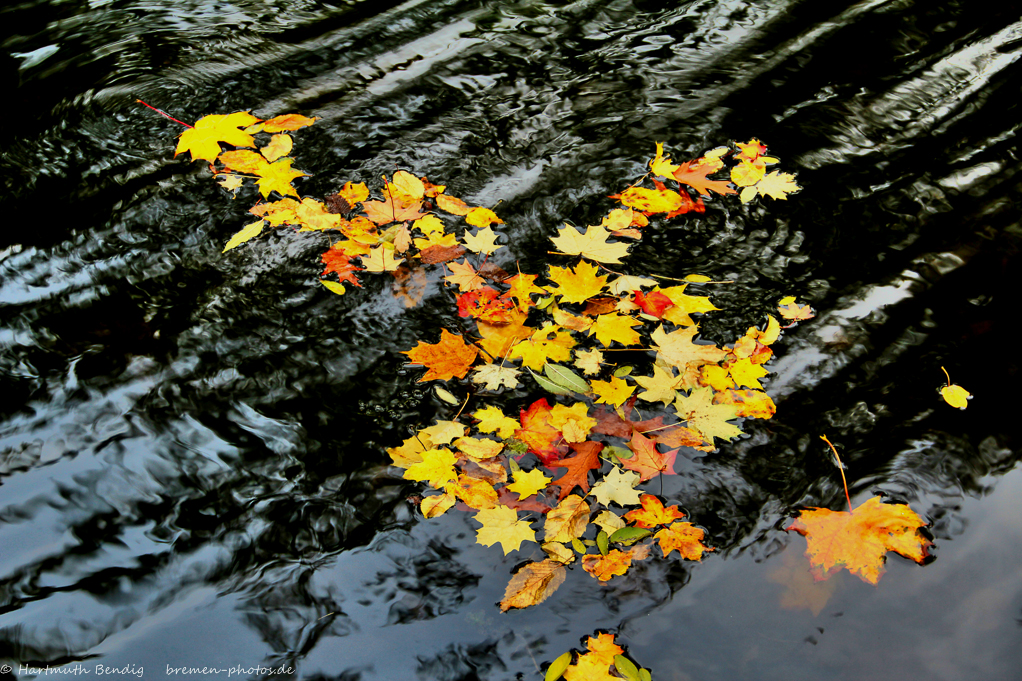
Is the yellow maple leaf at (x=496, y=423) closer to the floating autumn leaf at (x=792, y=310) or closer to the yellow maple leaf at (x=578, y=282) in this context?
the yellow maple leaf at (x=578, y=282)

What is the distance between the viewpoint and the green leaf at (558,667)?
1.66 meters

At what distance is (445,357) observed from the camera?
2.27 m

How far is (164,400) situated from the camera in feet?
7.08

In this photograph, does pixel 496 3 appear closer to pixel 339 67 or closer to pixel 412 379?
pixel 339 67

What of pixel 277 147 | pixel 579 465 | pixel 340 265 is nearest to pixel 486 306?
pixel 340 265

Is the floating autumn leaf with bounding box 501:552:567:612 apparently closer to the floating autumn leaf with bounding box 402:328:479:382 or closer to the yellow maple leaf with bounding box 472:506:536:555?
the yellow maple leaf with bounding box 472:506:536:555

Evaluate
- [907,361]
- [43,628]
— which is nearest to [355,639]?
[43,628]

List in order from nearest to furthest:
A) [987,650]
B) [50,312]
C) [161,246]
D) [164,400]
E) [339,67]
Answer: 1. [987,650]
2. [164,400]
3. [50,312]
4. [161,246]
5. [339,67]

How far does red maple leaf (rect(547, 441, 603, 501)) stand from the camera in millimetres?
1927

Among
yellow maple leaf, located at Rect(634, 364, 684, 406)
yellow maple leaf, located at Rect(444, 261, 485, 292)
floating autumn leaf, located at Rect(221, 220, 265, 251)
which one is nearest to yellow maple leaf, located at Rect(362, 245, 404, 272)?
yellow maple leaf, located at Rect(444, 261, 485, 292)

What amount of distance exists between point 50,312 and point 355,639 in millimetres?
1695

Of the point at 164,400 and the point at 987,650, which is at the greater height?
the point at 164,400

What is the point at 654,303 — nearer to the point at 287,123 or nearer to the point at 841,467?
the point at 841,467

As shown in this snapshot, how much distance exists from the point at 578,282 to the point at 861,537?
4.02ft
